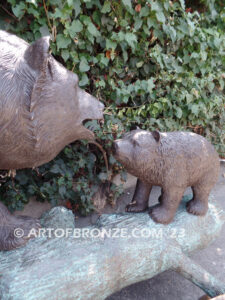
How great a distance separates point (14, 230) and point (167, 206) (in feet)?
2.74

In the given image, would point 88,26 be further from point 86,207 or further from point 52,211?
point 86,207

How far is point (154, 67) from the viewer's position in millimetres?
2682

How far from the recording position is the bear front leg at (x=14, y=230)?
1399 mm

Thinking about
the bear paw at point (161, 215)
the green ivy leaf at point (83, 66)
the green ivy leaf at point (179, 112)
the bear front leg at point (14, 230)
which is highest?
the green ivy leaf at point (83, 66)

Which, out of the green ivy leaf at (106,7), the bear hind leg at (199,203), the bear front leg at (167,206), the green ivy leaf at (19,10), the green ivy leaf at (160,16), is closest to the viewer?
the bear front leg at (167,206)

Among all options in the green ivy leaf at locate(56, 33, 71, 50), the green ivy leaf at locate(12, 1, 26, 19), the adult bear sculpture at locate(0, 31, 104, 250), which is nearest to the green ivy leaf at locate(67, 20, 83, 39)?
the green ivy leaf at locate(56, 33, 71, 50)

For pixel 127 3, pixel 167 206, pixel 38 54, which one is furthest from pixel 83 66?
pixel 167 206

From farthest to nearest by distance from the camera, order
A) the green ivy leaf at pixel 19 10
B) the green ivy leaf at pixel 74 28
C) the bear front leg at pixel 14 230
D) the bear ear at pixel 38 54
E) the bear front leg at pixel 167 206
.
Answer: the green ivy leaf at pixel 74 28 → the green ivy leaf at pixel 19 10 → the bear front leg at pixel 167 206 → the bear front leg at pixel 14 230 → the bear ear at pixel 38 54

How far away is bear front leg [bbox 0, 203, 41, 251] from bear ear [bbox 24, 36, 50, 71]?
75 centimetres

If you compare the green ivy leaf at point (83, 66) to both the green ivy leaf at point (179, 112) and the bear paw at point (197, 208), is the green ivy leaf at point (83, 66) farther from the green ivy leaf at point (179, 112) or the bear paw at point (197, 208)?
the bear paw at point (197, 208)

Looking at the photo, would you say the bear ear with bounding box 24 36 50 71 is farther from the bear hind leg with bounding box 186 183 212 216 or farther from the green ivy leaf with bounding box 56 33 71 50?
the bear hind leg with bounding box 186 183 212 216

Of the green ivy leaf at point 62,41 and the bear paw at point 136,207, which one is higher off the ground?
the green ivy leaf at point 62,41

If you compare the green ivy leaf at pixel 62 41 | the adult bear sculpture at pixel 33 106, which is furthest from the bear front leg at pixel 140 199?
the green ivy leaf at pixel 62 41

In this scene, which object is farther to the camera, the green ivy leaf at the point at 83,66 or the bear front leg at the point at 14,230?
the green ivy leaf at the point at 83,66
